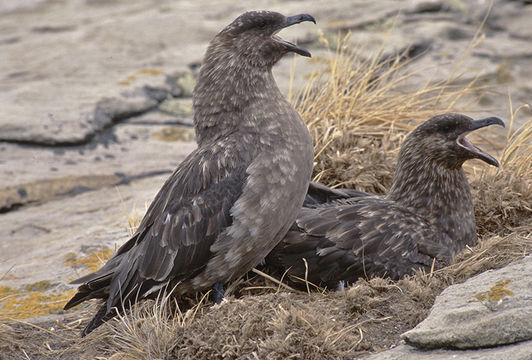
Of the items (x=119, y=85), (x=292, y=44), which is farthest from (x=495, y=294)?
(x=119, y=85)

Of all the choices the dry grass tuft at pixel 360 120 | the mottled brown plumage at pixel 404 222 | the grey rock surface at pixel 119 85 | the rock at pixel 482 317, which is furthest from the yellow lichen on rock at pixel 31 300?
the rock at pixel 482 317

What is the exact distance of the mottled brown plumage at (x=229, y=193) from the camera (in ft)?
12.0

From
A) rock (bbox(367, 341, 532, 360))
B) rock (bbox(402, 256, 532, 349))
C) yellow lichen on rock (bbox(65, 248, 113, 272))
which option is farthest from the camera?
yellow lichen on rock (bbox(65, 248, 113, 272))

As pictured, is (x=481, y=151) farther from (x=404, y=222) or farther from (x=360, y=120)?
(x=360, y=120)

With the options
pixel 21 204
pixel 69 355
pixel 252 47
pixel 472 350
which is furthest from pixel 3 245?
pixel 472 350

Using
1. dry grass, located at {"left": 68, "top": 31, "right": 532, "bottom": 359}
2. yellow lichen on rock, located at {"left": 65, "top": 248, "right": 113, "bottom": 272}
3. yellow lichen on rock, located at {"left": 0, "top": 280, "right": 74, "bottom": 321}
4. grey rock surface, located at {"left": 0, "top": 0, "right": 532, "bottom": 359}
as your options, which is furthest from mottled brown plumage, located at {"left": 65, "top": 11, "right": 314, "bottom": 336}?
grey rock surface, located at {"left": 0, "top": 0, "right": 532, "bottom": 359}

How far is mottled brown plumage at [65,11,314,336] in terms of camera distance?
3.66 meters

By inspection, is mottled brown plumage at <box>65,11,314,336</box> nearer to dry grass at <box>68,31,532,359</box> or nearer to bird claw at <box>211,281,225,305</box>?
bird claw at <box>211,281,225,305</box>

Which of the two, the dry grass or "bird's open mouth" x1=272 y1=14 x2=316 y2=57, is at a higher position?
"bird's open mouth" x1=272 y1=14 x2=316 y2=57

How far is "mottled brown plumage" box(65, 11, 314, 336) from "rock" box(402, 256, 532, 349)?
1045 millimetres

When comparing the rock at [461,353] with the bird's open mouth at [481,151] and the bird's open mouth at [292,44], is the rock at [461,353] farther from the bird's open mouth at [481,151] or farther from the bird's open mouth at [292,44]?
the bird's open mouth at [292,44]

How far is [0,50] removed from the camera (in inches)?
345

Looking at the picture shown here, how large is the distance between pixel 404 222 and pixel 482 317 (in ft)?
4.21

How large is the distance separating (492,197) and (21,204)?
3.58m
